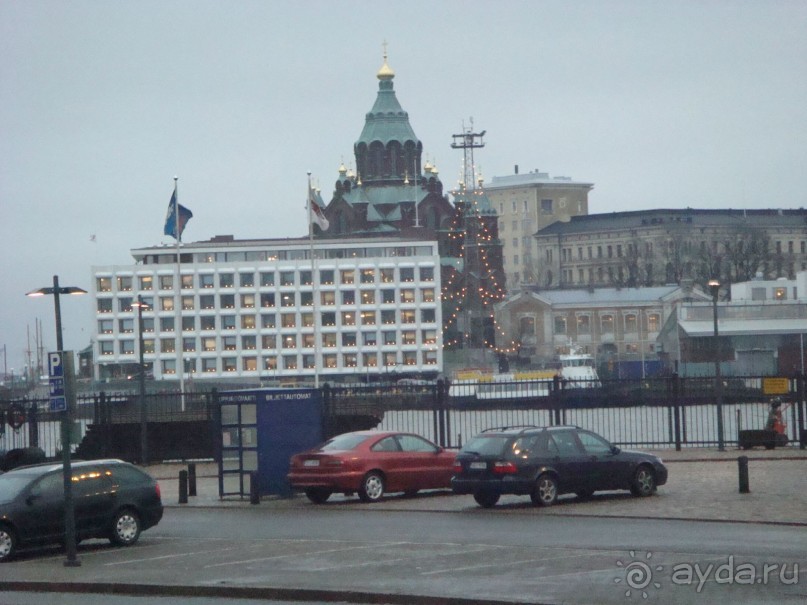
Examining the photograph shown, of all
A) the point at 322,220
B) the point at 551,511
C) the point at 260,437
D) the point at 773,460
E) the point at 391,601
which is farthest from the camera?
the point at 322,220

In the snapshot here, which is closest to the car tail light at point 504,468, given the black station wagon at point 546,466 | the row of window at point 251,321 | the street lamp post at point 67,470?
the black station wagon at point 546,466

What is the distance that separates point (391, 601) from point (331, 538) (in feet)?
20.9

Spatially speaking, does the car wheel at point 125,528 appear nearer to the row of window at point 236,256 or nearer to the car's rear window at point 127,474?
the car's rear window at point 127,474

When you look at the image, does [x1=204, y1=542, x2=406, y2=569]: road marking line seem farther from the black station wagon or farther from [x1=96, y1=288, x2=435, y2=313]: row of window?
[x1=96, y1=288, x2=435, y2=313]: row of window

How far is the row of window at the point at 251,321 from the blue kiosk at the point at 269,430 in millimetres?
85836

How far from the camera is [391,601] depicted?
15102 mm

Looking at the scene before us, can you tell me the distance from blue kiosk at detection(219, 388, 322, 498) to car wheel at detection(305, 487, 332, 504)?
105 centimetres

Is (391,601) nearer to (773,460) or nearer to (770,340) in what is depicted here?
(773,460)

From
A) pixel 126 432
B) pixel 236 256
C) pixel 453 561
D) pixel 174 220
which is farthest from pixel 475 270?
pixel 453 561

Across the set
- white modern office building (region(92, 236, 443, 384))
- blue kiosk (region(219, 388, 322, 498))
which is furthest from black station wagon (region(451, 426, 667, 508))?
white modern office building (region(92, 236, 443, 384))

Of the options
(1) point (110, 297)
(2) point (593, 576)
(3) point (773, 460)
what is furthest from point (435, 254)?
(2) point (593, 576)

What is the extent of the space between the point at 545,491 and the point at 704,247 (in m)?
147

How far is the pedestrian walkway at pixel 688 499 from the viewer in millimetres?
22734

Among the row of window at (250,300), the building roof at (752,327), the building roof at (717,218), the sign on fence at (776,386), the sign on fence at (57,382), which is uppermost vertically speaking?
the building roof at (717,218)
